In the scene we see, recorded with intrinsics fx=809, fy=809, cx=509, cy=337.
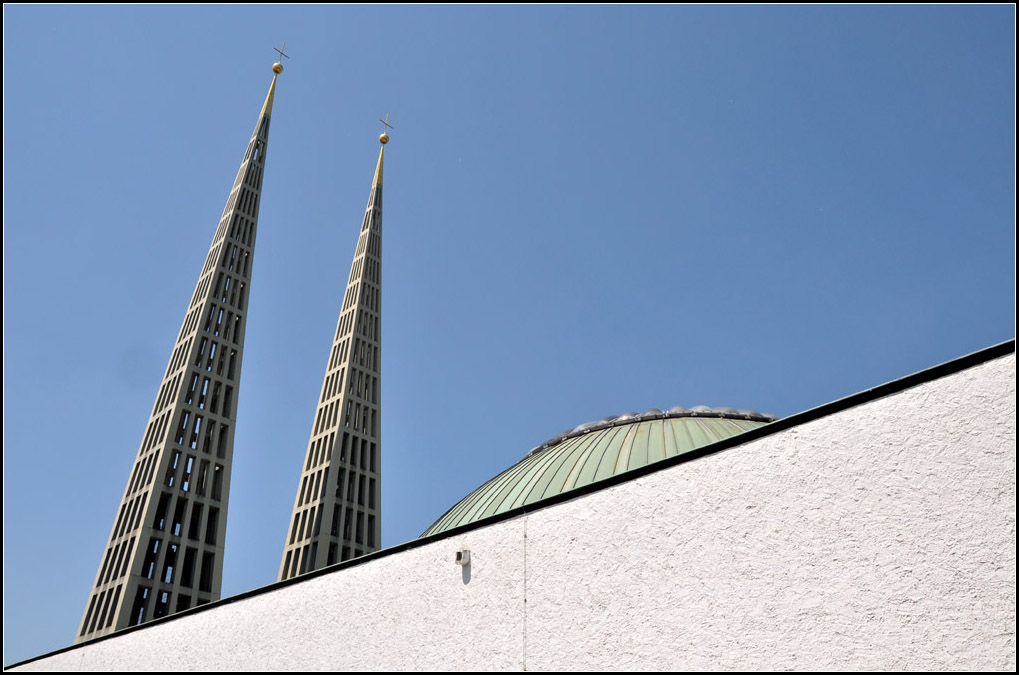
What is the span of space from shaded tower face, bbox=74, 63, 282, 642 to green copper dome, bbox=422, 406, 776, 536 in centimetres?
1644

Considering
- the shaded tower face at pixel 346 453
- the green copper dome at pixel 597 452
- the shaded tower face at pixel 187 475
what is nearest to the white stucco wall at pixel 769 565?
the green copper dome at pixel 597 452

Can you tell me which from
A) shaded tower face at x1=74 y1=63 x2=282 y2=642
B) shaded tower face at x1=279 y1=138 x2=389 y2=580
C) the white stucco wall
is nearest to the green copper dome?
the white stucco wall

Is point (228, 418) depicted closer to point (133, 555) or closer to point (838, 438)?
point (133, 555)

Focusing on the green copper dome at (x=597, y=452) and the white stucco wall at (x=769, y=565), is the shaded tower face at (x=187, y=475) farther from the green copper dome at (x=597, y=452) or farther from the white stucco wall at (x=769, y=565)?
the white stucco wall at (x=769, y=565)

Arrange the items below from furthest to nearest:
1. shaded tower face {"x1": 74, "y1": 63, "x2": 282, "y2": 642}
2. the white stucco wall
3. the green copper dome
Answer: shaded tower face {"x1": 74, "y1": 63, "x2": 282, "y2": 642} → the green copper dome → the white stucco wall

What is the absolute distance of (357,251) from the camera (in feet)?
173

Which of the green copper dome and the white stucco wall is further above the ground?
the green copper dome

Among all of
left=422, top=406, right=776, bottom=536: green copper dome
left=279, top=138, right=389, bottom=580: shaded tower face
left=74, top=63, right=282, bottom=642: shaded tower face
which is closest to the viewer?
left=422, top=406, right=776, bottom=536: green copper dome

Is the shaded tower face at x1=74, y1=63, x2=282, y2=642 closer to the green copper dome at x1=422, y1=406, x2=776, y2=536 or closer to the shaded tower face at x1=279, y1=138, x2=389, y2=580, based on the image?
the shaded tower face at x1=279, y1=138, x2=389, y2=580

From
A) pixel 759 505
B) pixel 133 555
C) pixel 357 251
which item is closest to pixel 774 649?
pixel 759 505

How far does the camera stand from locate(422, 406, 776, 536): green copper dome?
15.7 meters

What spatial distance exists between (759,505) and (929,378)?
145 centimetres

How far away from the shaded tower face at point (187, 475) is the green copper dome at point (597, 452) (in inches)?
647

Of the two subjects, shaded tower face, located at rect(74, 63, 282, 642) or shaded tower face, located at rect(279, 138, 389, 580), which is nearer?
shaded tower face, located at rect(74, 63, 282, 642)
